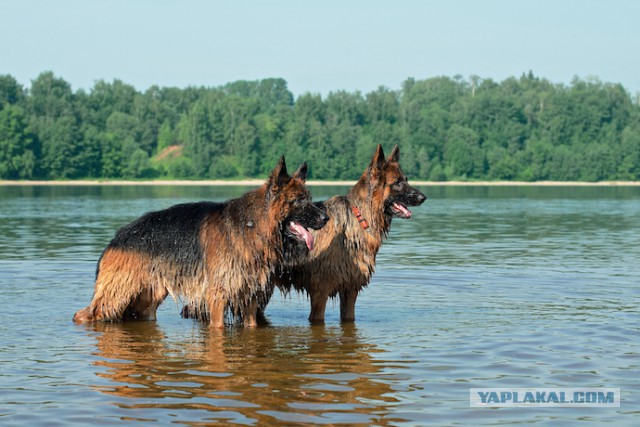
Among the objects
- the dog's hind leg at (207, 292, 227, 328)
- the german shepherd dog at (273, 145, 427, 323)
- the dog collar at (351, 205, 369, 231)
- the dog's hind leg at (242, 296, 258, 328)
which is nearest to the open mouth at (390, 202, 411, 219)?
the german shepherd dog at (273, 145, 427, 323)

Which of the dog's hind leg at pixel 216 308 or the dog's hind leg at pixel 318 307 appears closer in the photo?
the dog's hind leg at pixel 216 308

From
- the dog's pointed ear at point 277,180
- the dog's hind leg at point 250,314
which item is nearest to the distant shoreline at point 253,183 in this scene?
the dog's hind leg at point 250,314

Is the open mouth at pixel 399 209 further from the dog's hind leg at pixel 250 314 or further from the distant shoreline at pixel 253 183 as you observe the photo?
the distant shoreline at pixel 253 183

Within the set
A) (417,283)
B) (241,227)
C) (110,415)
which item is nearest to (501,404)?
(110,415)

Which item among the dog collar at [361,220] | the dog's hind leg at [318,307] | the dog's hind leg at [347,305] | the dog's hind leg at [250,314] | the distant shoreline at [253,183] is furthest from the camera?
the distant shoreline at [253,183]

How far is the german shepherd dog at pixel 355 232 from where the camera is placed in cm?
1457

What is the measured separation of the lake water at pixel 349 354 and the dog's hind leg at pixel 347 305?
0.63 ft

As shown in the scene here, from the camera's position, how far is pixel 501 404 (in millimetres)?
10016

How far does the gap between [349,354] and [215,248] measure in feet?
7.98

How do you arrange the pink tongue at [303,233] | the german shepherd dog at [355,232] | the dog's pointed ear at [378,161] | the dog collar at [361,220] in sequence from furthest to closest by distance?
the dog collar at [361,220] < the german shepherd dog at [355,232] < the dog's pointed ear at [378,161] < the pink tongue at [303,233]

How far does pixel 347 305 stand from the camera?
15148mm

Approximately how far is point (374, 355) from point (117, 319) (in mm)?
4021

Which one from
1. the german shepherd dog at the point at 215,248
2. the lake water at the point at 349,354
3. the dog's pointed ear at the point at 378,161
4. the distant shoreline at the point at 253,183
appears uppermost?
the dog's pointed ear at the point at 378,161

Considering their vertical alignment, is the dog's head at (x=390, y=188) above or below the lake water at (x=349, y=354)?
above
